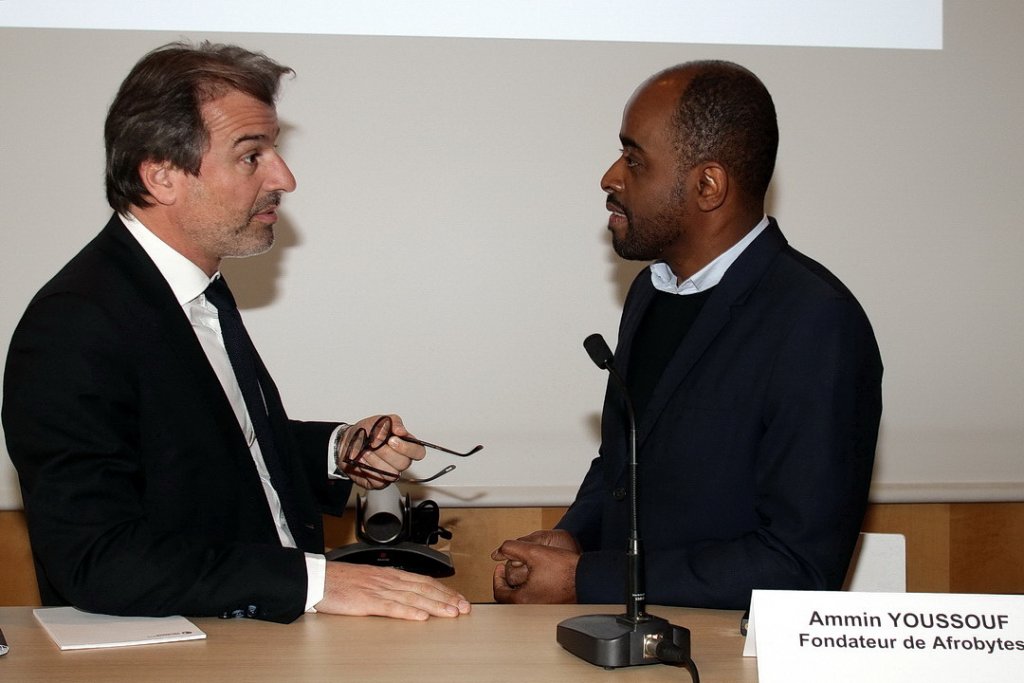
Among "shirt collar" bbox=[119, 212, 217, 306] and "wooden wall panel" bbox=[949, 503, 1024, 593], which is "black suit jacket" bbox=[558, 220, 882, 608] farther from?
"wooden wall panel" bbox=[949, 503, 1024, 593]

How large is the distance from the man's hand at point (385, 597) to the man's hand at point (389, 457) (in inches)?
20.0

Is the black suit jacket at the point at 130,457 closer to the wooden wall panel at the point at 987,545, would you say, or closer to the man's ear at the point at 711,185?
the man's ear at the point at 711,185

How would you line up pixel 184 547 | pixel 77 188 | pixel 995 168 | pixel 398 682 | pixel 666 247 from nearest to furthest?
pixel 398 682 < pixel 184 547 < pixel 666 247 < pixel 77 188 < pixel 995 168

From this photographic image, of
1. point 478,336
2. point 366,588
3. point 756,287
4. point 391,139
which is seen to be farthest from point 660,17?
point 366,588

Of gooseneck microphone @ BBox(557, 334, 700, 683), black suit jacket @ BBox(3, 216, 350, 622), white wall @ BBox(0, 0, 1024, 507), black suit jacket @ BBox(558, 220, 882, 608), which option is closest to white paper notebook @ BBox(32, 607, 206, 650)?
black suit jacket @ BBox(3, 216, 350, 622)

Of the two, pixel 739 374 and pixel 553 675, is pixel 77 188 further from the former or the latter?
pixel 553 675

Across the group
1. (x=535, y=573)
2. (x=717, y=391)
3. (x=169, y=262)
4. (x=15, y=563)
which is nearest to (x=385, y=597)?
(x=535, y=573)

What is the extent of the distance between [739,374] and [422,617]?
31.0 inches

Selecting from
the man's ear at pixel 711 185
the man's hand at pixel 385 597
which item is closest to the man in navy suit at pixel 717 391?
the man's ear at pixel 711 185

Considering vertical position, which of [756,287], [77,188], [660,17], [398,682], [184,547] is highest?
[660,17]

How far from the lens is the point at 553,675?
158 cm

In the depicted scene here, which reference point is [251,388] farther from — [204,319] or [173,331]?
[173,331]

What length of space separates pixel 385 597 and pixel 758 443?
784 millimetres

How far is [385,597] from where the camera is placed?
1.91m
